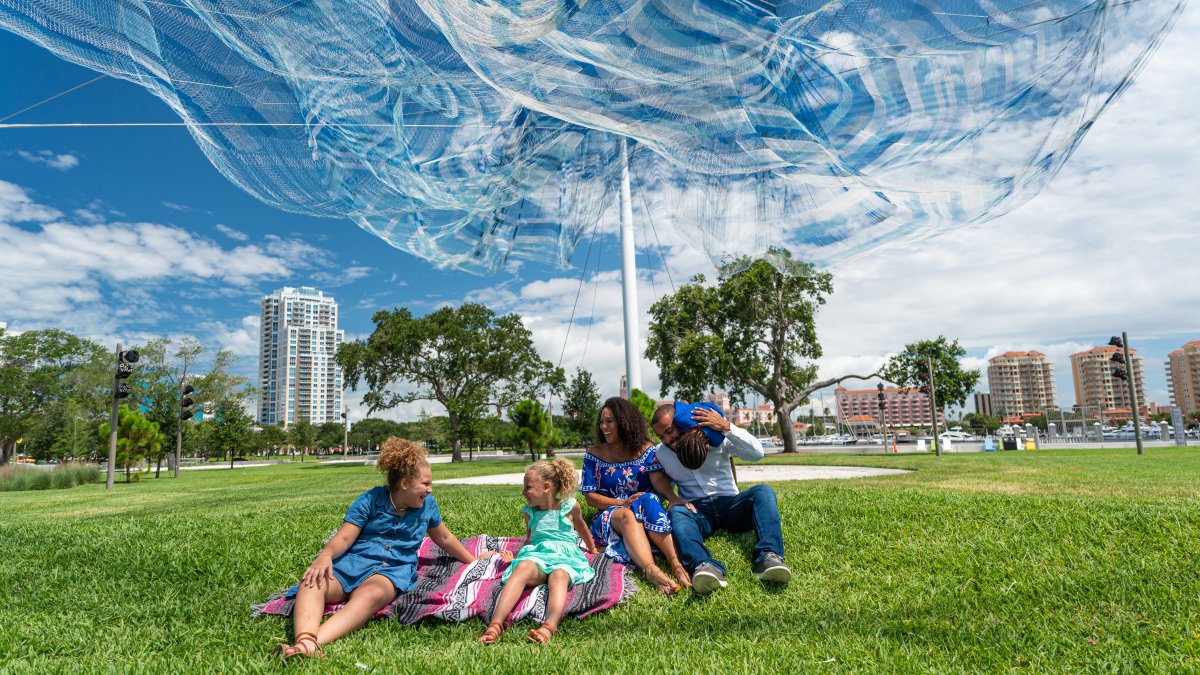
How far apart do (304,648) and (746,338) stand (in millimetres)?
31735

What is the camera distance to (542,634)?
3.80 metres

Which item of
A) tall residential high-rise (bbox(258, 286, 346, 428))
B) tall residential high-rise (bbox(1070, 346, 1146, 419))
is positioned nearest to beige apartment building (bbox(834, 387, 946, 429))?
tall residential high-rise (bbox(1070, 346, 1146, 419))

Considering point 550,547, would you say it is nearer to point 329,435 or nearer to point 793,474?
point 793,474

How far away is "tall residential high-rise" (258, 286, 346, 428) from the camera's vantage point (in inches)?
4811

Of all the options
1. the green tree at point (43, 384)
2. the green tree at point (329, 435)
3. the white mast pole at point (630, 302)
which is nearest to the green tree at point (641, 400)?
the white mast pole at point (630, 302)

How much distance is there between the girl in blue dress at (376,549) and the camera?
380cm

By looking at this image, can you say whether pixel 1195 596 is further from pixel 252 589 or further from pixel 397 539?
pixel 252 589

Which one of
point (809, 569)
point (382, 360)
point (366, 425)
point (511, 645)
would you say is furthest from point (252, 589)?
point (366, 425)

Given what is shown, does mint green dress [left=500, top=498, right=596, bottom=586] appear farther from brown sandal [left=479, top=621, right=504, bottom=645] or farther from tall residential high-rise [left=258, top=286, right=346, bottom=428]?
tall residential high-rise [left=258, top=286, right=346, bottom=428]

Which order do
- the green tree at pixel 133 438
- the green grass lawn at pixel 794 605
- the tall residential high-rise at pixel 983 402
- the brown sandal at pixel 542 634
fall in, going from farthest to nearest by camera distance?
the tall residential high-rise at pixel 983 402 → the green tree at pixel 133 438 → the brown sandal at pixel 542 634 → the green grass lawn at pixel 794 605

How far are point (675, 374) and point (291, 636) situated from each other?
2987cm

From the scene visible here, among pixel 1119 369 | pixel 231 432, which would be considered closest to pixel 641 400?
pixel 1119 369

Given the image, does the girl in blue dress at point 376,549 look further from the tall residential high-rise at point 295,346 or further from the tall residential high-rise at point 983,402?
the tall residential high-rise at point 983,402

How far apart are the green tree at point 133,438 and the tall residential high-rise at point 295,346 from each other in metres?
94.6
